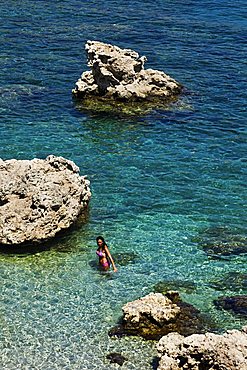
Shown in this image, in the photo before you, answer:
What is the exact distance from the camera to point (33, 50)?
52875 mm

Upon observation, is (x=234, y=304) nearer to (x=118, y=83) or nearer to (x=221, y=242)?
(x=221, y=242)

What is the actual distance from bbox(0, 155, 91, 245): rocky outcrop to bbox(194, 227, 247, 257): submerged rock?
542 centimetres

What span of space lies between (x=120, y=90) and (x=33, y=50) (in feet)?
36.4

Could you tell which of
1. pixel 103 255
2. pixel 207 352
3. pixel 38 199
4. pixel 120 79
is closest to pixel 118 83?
pixel 120 79

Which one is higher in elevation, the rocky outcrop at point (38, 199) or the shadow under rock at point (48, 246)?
the rocky outcrop at point (38, 199)

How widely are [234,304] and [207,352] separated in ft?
17.6

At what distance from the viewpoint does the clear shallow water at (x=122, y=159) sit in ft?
86.1

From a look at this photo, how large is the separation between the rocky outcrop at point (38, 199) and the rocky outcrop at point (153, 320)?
6244 millimetres

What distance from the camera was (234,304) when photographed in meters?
26.9

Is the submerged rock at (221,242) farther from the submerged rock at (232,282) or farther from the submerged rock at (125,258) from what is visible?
the submerged rock at (125,258)

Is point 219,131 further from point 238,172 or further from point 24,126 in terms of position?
point 24,126

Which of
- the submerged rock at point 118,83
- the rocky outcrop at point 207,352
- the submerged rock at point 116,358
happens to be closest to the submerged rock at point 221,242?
the submerged rock at point 116,358

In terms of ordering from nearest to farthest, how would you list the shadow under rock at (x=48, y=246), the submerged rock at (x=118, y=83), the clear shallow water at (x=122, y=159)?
the clear shallow water at (x=122, y=159) → the shadow under rock at (x=48, y=246) → the submerged rock at (x=118, y=83)

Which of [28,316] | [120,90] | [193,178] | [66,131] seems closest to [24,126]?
[66,131]
